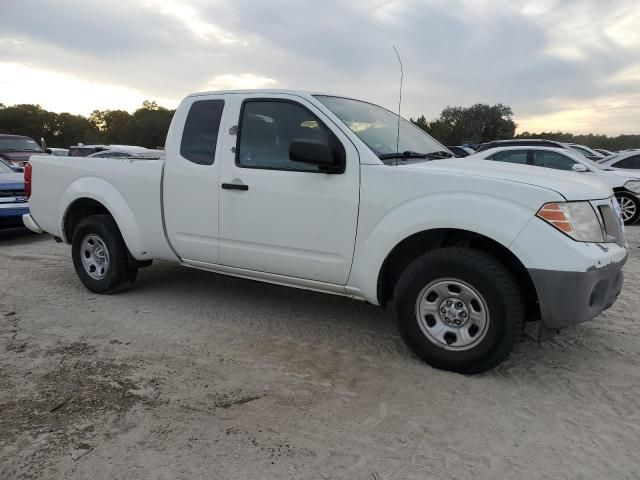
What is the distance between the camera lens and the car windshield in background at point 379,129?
157 inches

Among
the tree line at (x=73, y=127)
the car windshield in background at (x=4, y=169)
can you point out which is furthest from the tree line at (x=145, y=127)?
the car windshield in background at (x=4, y=169)

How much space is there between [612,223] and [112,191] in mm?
4301

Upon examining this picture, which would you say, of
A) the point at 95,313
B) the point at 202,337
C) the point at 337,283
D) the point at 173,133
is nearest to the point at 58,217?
the point at 95,313

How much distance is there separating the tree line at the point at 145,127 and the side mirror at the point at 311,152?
4836 cm

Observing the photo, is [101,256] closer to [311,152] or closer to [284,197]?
[284,197]

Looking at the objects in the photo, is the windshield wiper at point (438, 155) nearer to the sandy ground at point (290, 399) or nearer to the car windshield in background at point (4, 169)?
the sandy ground at point (290, 399)

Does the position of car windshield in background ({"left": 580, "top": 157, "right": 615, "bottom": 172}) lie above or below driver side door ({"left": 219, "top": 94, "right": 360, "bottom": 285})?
above

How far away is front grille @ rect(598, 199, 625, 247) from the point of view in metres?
3.49

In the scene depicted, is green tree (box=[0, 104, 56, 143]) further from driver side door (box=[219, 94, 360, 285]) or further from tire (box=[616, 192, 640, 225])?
driver side door (box=[219, 94, 360, 285])

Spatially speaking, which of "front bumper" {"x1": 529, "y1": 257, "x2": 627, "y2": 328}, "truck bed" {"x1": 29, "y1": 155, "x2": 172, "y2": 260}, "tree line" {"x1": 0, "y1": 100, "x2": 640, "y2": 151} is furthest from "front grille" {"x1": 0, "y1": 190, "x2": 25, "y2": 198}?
"tree line" {"x1": 0, "y1": 100, "x2": 640, "y2": 151}

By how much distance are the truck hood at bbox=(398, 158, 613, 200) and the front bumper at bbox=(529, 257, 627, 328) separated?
49 centimetres

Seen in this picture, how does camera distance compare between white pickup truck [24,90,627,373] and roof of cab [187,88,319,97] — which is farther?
roof of cab [187,88,319,97]

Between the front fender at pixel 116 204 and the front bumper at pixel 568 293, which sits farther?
the front fender at pixel 116 204

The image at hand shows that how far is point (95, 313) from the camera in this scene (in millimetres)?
4727
